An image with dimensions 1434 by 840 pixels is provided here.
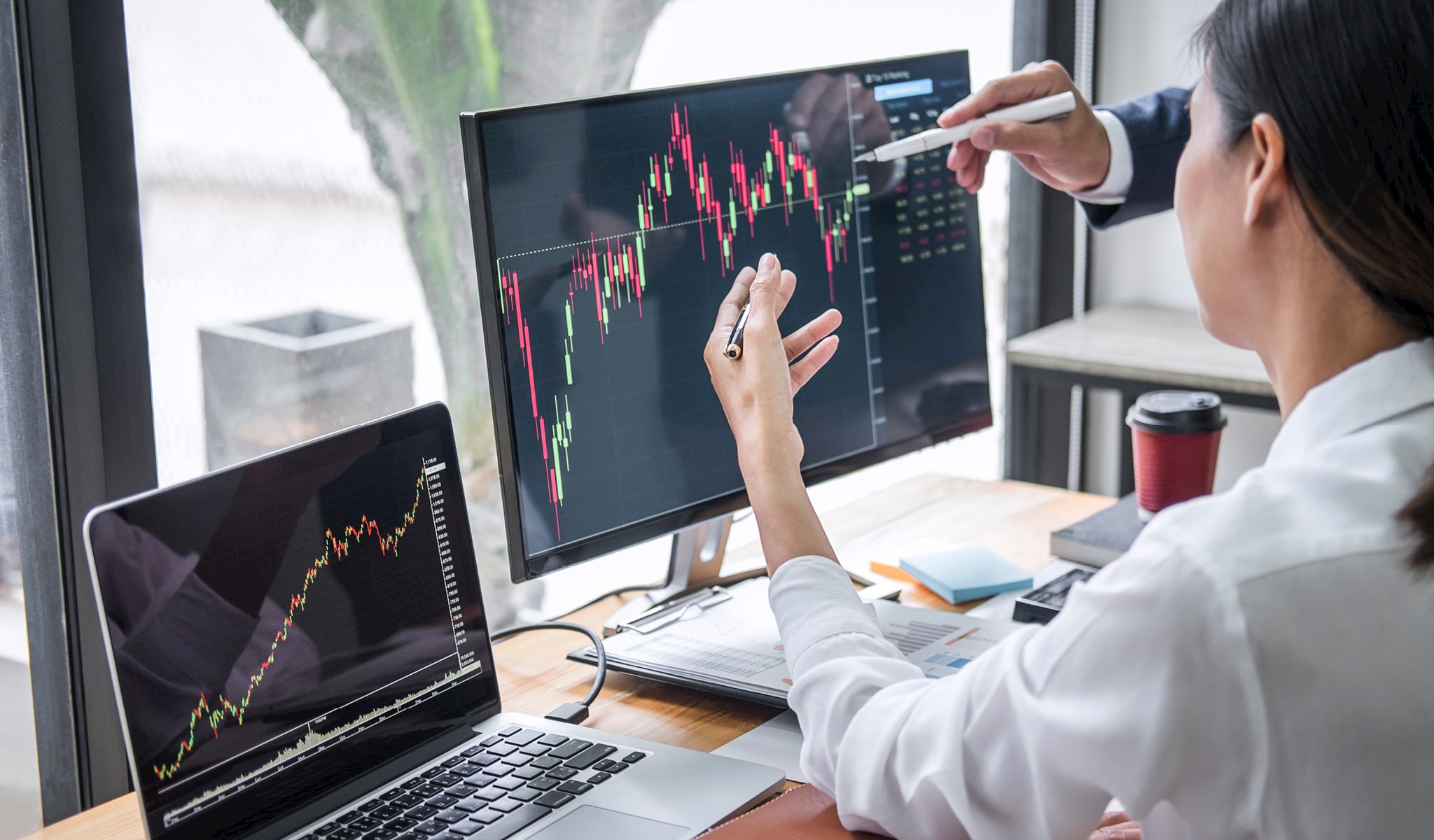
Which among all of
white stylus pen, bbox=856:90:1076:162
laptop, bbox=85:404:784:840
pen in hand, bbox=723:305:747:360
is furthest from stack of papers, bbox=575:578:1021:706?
white stylus pen, bbox=856:90:1076:162

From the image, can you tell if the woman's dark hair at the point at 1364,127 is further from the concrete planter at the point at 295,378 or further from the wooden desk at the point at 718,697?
the concrete planter at the point at 295,378

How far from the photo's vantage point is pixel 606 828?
2.72ft

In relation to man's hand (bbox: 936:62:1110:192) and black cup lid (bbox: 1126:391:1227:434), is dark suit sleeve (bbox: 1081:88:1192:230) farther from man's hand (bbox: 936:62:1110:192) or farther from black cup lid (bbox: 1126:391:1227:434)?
black cup lid (bbox: 1126:391:1227:434)

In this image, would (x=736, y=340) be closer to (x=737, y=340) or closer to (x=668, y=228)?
(x=737, y=340)

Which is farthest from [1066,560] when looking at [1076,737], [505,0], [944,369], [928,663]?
[505,0]

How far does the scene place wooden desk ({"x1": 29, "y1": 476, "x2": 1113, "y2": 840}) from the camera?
102 cm

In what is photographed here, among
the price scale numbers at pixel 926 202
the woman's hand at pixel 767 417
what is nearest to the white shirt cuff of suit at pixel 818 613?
the woman's hand at pixel 767 417

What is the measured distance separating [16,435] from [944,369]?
0.88m

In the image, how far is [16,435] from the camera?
1114 mm

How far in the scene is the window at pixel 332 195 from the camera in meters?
1.25

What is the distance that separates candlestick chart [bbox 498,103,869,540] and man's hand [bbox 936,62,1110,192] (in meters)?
0.15

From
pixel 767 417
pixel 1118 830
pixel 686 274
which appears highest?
pixel 686 274

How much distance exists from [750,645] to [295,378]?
609 millimetres

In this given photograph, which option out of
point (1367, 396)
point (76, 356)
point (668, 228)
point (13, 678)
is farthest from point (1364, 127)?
point (13, 678)
